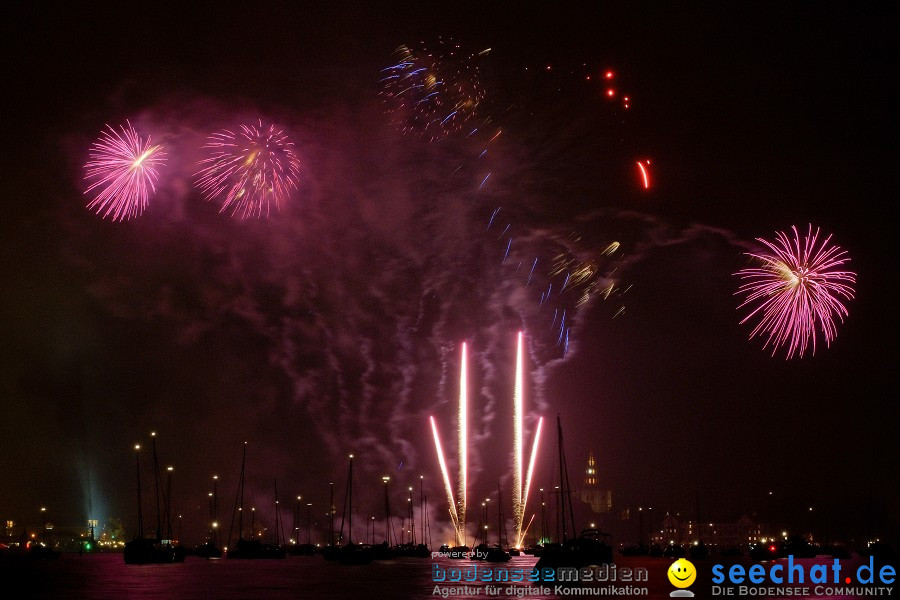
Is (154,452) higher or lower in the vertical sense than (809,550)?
higher

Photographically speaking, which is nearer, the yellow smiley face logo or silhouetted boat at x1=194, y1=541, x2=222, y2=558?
the yellow smiley face logo

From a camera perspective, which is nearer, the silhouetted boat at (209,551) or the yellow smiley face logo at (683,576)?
the yellow smiley face logo at (683,576)

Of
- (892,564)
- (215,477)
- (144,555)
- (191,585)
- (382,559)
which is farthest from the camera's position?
(215,477)

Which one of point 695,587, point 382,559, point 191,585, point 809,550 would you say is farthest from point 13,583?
point 809,550

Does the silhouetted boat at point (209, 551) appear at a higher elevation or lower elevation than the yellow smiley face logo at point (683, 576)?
lower

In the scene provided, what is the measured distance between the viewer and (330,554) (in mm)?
128125

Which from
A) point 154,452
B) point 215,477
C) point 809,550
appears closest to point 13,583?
point 154,452

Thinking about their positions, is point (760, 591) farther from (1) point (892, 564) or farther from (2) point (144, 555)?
(2) point (144, 555)

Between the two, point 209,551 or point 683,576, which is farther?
point 209,551

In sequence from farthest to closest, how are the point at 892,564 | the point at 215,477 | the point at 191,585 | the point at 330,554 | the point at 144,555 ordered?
the point at 215,477 < the point at 330,554 < the point at 144,555 < the point at 892,564 < the point at 191,585

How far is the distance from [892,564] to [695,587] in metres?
16.1

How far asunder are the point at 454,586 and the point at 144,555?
5590cm

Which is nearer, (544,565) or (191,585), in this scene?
(191,585)

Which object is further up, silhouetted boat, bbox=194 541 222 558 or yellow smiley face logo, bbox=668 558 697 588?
yellow smiley face logo, bbox=668 558 697 588
